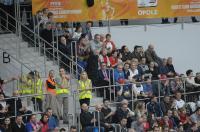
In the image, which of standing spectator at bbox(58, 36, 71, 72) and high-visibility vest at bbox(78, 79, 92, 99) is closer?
high-visibility vest at bbox(78, 79, 92, 99)

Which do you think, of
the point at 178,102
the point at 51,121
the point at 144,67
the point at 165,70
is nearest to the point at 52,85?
the point at 51,121

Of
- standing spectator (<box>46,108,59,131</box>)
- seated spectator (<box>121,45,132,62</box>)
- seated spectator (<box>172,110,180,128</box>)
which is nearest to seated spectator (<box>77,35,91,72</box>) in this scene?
seated spectator (<box>121,45,132,62</box>)

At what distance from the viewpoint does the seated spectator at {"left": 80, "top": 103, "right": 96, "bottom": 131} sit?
22406 mm

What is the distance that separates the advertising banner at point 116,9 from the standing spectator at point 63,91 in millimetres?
4317

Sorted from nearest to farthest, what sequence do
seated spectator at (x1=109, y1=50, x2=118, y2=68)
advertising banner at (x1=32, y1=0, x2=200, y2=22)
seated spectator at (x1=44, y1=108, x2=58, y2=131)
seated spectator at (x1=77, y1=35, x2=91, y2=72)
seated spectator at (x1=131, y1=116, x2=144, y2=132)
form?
seated spectator at (x1=44, y1=108, x2=58, y2=131)
seated spectator at (x1=131, y1=116, x2=144, y2=132)
seated spectator at (x1=77, y1=35, x2=91, y2=72)
seated spectator at (x1=109, y1=50, x2=118, y2=68)
advertising banner at (x1=32, y1=0, x2=200, y2=22)

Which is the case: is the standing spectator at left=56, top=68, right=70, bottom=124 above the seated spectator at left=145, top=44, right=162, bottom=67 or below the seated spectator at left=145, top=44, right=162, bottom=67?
below

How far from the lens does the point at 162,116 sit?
25.4 m

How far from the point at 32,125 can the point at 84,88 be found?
294cm

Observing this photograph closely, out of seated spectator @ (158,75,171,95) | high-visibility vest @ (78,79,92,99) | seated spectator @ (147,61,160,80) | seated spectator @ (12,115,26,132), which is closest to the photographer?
seated spectator @ (12,115,26,132)

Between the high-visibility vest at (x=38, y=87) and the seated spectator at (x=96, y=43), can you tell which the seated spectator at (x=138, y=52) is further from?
the high-visibility vest at (x=38, y=87)

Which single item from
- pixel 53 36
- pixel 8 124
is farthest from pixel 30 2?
pixel 8 124

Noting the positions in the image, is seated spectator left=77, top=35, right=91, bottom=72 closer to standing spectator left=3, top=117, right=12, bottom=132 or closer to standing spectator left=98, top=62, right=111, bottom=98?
standing spectator left=98, top=62, right=111, bottom=98

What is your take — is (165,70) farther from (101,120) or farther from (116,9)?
(101,120)

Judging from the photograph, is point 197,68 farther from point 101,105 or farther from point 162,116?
point 101,105
